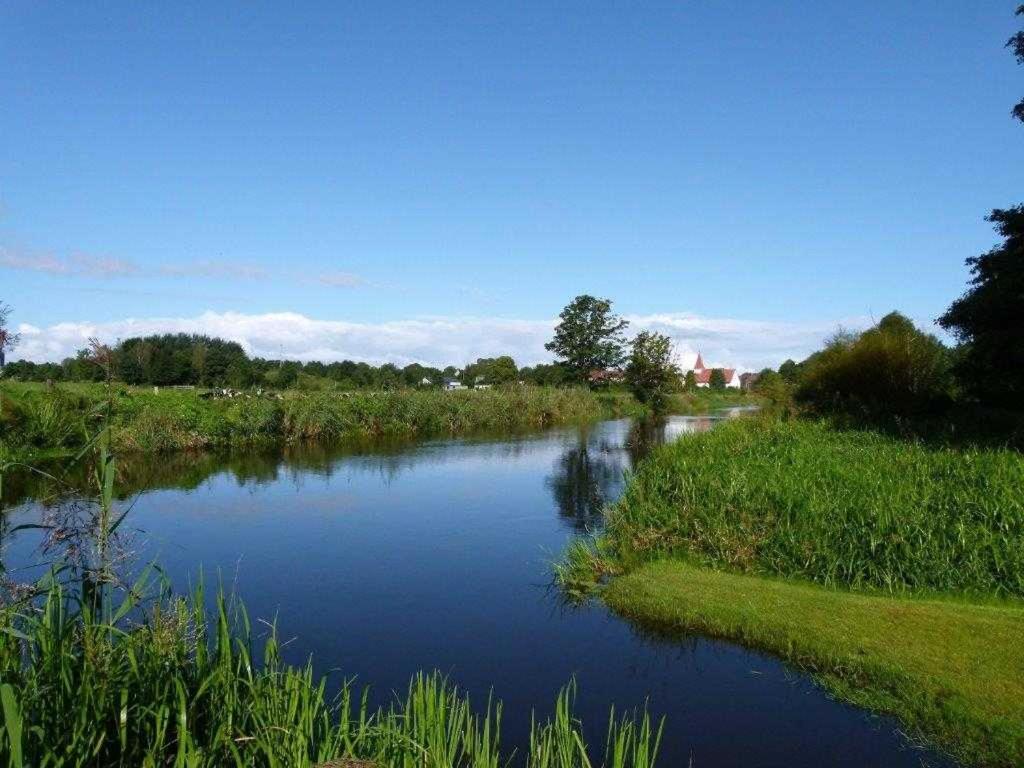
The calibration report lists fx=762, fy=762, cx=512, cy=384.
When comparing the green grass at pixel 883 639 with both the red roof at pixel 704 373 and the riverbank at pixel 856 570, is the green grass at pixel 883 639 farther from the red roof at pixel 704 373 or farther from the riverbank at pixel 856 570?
the red roof at pixel 704 373

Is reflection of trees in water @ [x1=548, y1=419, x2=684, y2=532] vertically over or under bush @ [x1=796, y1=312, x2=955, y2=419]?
under

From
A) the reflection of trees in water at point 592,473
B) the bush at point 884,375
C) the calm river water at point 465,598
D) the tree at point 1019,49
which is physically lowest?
the calm river water at point 465,598

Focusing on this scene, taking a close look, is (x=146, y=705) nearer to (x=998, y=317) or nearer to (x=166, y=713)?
(x=166, y=713)

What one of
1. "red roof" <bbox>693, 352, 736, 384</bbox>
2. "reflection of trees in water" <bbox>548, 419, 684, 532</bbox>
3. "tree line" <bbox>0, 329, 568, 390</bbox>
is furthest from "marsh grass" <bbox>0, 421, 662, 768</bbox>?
"red roof" <bbox>693, 352, 736, 384</bbox>

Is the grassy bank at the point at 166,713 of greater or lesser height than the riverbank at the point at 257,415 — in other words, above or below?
below

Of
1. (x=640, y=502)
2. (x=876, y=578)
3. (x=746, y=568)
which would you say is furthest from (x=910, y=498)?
(x=640, y=502)

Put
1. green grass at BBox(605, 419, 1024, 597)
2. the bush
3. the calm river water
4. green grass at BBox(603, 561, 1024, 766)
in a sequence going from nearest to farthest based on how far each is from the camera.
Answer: green grass at BBox(603, 561, 1024, 766), the calm river water, green grass at BBox(605, 419, 1024, 597), the bush

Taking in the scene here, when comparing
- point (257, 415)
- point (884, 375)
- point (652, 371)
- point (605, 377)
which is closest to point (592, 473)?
point (884, 375)

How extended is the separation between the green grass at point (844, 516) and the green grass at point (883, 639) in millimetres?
513

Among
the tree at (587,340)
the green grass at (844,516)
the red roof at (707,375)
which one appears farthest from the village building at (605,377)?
the green grass at (844,516)

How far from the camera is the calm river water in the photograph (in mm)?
7254

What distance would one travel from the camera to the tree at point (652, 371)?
2144 inches

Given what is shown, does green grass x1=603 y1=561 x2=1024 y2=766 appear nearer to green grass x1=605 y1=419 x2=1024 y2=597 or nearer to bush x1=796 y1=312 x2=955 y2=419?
green grass x1=605 y1=419 x2=1024 y2=597

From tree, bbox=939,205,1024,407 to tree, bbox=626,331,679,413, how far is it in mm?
34784
